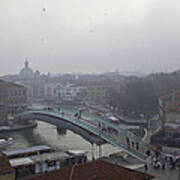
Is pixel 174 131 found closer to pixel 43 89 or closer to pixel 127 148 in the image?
pixel 127 148

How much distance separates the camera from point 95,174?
429 centimetres

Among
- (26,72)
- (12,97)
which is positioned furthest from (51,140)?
(26,72)

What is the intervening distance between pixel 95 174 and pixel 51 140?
8.57 m

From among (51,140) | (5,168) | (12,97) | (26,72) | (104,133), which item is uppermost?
(26,72)

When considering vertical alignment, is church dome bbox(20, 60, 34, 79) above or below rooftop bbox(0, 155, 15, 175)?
above

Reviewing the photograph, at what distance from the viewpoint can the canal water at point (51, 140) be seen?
35.5 feet

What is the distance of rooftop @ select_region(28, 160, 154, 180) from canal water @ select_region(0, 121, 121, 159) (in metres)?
5.16

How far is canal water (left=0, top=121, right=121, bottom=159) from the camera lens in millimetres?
10828

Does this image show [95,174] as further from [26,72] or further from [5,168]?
[26,72]

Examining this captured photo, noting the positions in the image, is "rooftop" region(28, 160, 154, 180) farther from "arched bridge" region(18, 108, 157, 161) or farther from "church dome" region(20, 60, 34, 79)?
"church dome" region(20, 60, 34, 79)

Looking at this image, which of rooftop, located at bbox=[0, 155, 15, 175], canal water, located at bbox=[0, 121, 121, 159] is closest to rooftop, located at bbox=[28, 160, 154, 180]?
rooftop, located at bbox=[0, 155, 15, 175]

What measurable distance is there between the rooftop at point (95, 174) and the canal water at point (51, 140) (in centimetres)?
516

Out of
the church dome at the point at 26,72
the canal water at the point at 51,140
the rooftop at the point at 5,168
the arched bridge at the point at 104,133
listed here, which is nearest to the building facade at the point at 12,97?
the canal water at the point at 51,140

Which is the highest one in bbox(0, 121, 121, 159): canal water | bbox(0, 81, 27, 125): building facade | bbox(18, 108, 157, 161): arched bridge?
bbox(0, 81, 27, 125): building facade
